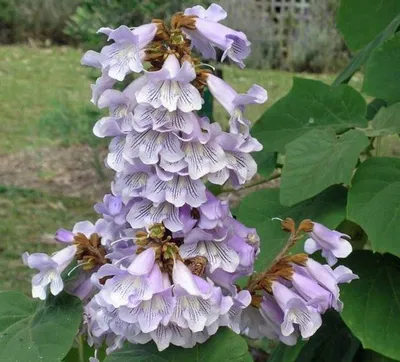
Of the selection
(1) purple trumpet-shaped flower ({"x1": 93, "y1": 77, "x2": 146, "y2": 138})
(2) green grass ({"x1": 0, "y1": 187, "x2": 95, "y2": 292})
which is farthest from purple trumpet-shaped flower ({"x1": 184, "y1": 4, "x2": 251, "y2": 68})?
(2) green grass ({"x1": 0, "y1": 187, "x2": 95, "y2": 292})

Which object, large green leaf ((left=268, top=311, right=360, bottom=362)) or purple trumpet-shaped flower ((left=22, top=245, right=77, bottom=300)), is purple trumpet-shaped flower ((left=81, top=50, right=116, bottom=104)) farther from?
large green leaf ((left=268, top=311, right=360, bottom=362))

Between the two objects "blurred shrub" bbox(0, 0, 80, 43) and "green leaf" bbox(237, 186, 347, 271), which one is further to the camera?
"blurred shrub" bbox(0, 0, 80, 43)

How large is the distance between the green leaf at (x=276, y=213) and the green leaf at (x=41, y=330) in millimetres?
403

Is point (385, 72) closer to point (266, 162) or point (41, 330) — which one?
point (266, 162)

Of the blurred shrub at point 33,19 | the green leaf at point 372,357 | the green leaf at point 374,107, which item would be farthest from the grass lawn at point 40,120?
the green leaf at point 372,357

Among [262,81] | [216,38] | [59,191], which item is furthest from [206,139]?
[262,81]

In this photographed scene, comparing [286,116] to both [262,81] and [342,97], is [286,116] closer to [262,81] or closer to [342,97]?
[342,97]

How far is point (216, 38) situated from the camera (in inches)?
45.7

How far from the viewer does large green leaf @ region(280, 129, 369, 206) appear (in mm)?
1479

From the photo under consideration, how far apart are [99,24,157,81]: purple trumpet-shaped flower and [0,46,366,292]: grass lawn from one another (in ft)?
11.7

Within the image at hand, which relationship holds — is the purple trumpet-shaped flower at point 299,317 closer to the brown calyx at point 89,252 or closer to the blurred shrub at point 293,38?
the brown calyx at point 89,252

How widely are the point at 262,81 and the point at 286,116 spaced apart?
8.44 meters

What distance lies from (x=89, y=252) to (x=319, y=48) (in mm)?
10354

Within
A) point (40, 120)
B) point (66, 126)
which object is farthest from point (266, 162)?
point (40, 120)
